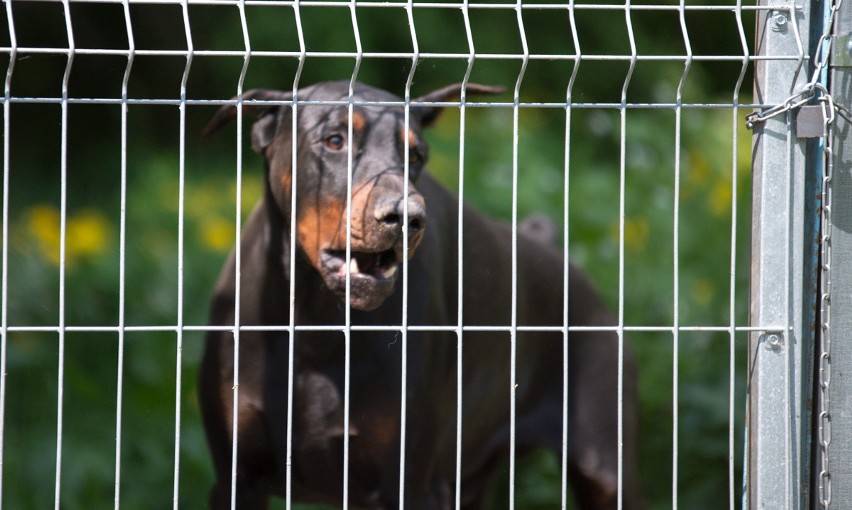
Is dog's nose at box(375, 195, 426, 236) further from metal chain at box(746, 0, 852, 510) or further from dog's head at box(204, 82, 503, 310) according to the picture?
metal chain at box(746, 0, 852, 510)

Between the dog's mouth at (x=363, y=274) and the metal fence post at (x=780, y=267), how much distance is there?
964 millimetres

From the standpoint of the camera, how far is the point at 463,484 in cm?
411

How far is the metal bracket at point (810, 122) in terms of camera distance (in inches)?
92.7

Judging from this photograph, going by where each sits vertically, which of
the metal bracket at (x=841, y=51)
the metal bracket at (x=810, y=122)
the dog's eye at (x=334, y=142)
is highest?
the metal bracket at (x=841, y=51)

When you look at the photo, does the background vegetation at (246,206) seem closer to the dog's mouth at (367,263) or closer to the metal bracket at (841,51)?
the metal bracket at (841,51)

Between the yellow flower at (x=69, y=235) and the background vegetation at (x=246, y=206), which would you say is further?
the yellow flower at (x=69, y=235)

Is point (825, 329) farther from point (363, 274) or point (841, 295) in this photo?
point (363, 274)

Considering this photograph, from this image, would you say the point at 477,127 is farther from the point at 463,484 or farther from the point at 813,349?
the point at 813,349

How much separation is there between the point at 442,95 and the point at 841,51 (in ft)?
3.84

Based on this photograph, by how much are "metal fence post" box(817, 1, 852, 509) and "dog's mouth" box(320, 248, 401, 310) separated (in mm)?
1091

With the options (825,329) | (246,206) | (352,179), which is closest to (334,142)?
(352,179)

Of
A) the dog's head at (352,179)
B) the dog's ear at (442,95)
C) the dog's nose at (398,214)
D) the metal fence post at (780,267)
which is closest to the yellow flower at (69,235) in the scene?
the dog's head at (352,179)

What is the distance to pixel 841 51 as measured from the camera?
7.78 feet

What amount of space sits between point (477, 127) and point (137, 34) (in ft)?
7.83
